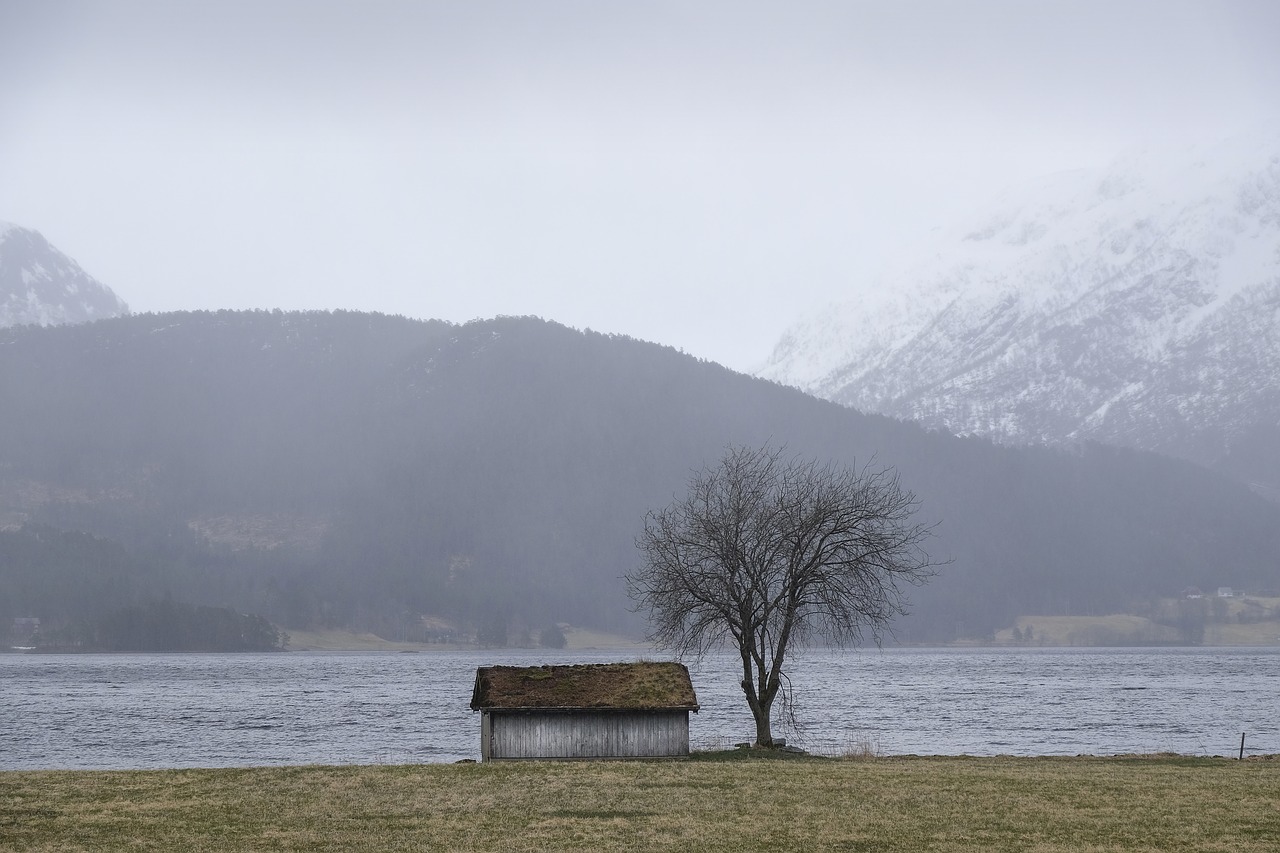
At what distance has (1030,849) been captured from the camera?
29.1m

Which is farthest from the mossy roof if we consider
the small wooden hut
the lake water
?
the lake water

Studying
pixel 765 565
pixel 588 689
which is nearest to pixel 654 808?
pixel 588 689

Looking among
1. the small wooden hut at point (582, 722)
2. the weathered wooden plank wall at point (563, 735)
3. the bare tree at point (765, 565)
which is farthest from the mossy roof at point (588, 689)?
the bare tree at point (765, 565)

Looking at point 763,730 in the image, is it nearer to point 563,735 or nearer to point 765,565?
point 765,565

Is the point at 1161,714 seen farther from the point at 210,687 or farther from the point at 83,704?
the point at 210,687

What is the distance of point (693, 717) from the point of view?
85312mm

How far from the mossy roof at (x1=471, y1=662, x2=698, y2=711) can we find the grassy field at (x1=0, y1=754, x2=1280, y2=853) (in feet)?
8.49

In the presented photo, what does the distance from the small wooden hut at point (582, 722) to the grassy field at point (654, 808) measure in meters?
2.21

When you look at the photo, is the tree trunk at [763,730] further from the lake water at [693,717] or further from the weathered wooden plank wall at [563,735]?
the weathered wooden plank wall at [563,735]

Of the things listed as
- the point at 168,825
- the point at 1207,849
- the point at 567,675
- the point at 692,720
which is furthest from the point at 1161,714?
the point at 168,825

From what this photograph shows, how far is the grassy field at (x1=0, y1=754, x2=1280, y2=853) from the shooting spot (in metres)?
30.5

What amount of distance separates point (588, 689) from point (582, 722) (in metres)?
1.44

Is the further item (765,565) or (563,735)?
(765,565)

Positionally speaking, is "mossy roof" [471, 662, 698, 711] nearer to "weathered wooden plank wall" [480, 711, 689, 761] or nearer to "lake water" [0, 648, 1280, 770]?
"weathered wooden plank wall" [480, 711, 689, 761]
